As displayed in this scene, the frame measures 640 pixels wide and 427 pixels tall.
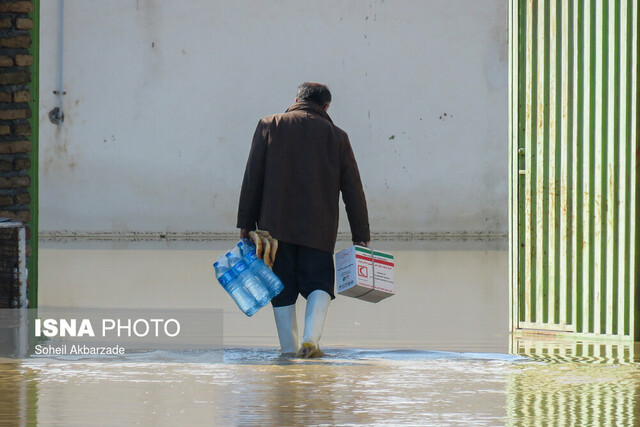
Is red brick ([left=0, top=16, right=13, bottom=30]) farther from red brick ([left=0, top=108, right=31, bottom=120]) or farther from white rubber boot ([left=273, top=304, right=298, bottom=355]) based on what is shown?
white rubber boot ([left=273, top=304, right=298, bottom=355])

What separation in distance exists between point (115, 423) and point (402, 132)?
1266 cm

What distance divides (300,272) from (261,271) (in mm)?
247

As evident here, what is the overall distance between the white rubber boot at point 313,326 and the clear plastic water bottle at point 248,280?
0.77 ft

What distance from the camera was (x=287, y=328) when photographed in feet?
20.9

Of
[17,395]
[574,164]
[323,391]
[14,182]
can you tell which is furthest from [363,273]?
[14,182]

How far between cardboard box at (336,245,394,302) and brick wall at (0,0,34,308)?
1905 mm

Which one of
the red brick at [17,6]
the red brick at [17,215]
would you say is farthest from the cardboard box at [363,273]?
the red brick at [17,6]

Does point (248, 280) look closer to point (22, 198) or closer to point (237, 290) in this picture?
point (237, 290)

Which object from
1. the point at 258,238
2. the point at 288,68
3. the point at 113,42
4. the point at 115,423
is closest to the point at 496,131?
the point at 288,68

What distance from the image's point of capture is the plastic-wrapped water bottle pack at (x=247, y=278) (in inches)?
245

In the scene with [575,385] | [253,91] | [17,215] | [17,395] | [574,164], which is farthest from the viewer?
[253,91]

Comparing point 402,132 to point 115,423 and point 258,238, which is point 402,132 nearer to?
point 258,238

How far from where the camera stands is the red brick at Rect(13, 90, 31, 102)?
699 centimetres

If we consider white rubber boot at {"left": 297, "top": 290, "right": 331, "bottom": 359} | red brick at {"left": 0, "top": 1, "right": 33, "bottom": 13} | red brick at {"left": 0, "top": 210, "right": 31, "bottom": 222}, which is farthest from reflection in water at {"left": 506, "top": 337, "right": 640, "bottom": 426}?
red brick at {"left": 0, "top": 1, "right": 33, "bottom": 13}
